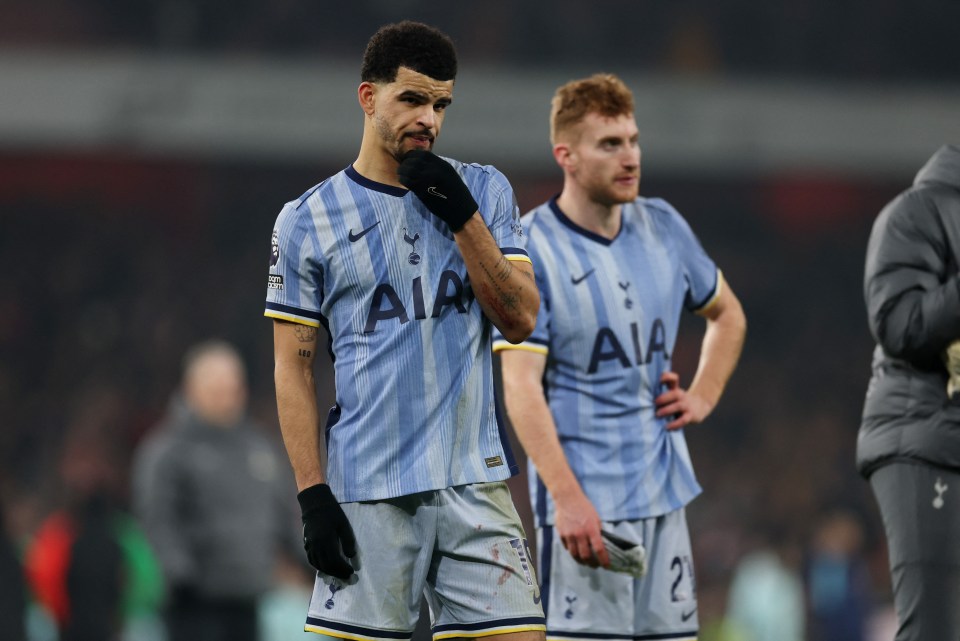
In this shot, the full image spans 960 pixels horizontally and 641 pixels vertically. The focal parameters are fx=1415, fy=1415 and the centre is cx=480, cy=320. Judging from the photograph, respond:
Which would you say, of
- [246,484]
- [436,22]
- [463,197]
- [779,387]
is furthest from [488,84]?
[463,197]

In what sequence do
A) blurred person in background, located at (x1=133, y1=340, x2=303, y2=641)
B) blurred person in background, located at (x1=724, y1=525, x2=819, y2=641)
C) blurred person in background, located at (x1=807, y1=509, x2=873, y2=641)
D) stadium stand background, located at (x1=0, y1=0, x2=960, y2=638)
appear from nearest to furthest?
blurred person in background, located at (x1=133, y1=340, x2=303, y2=641)
blurred person in background, located at (x1=807, y1=509, x2=873, y2=641)
blurred person in background, located at (x1=724, y1=525, x2=819, y2=641)
stadium stand background, located at (x1=0, y1=0, x2=960, y2=638)

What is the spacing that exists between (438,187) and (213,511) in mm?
4954

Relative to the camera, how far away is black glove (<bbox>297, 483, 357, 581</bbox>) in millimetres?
3584

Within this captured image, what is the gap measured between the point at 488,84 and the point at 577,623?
48.8 ft

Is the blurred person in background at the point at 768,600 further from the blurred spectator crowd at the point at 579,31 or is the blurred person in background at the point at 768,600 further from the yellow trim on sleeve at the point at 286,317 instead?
the yellow trim on sleeve at the point at 286,317

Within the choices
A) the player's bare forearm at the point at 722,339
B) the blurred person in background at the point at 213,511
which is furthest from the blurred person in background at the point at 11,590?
the player's bare forearm at the point at 722,339

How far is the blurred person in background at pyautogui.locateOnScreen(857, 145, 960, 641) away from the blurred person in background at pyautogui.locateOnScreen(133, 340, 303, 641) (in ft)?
14.9

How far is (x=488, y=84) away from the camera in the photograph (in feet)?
62.0

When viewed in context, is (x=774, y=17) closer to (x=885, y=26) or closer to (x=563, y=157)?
(x=885, y=26)

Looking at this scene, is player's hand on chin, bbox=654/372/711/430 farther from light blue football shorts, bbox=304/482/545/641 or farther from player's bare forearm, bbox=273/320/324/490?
player's bare forearm, bbox=273/320/324/490

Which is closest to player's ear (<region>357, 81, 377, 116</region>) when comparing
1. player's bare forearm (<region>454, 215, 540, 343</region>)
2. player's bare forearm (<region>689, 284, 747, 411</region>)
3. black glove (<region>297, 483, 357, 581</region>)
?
player's bare forearm (<region>454, 215, 540, 343</region>)

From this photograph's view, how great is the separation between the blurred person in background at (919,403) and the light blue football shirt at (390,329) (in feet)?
4.03

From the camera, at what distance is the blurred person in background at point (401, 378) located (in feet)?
11.9

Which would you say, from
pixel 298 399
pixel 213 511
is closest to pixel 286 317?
pixel 298 399
